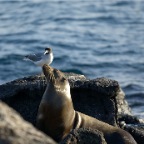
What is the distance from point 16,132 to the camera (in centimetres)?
323

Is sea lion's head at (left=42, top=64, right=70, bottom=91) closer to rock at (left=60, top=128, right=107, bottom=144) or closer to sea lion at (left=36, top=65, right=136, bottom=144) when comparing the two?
sea lion at (left=36, top=65, right=136, bottom=144)

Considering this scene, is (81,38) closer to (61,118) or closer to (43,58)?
(43,58)

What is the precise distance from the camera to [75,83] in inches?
338

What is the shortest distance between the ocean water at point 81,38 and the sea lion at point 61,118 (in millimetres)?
4624

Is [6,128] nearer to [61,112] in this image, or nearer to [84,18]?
[61,112]

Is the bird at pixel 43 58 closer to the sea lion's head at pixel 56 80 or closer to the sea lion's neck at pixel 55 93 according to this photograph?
the sea lion's head at pixel 56 80

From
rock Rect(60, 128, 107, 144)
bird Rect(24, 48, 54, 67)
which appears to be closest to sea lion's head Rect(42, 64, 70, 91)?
rock Rect(60, 128, 107, 144)

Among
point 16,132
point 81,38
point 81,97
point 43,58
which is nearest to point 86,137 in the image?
point 81,97

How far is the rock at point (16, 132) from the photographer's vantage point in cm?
322

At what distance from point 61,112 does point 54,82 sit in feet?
1.55

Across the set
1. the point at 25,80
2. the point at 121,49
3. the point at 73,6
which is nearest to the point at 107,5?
the point at 73,6

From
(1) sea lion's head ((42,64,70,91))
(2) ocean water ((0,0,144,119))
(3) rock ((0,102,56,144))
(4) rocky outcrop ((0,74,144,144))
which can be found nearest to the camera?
(3) rock ((0,102,56,144))

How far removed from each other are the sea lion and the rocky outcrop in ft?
1.77

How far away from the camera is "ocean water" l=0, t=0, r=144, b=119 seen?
1752cm
